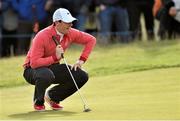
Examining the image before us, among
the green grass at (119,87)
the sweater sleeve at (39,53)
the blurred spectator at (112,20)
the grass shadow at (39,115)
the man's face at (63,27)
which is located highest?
the blurred spectator at (112,20)

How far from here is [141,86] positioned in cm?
1305

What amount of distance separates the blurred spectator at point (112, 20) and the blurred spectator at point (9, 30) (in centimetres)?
212

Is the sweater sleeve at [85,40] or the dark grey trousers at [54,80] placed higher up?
the sweater sleeve at [85,40]

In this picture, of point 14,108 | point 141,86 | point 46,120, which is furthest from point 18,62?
point 46,120

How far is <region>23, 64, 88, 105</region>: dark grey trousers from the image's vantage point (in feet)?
34.7

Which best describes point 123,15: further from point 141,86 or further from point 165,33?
point 141,86

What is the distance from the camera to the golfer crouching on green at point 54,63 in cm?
1052

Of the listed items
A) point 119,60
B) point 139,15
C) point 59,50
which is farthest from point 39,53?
point 139,15

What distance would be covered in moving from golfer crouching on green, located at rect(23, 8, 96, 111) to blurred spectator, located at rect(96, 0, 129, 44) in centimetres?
828


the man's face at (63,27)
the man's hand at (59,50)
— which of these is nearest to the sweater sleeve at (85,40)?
the man's face at (63,27)

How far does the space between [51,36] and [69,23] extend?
0.30 m

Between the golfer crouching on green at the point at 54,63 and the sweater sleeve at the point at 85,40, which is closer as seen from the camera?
the golfer crouching on green at the point at 54,63

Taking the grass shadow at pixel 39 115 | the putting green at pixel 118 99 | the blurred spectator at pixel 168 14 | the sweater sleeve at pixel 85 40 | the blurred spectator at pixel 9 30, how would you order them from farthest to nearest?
the blurred spectator at pixel 9 30 < the blurred spectator at pixel 168 14 < the sweater sleeve at pixel 85 40 < the grass shadow at pixel 39 115 < the putting green at pixel 118 99

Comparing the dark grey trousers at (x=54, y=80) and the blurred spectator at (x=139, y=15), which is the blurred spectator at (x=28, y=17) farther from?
the dark grey trousers at (x=54, y=80)
